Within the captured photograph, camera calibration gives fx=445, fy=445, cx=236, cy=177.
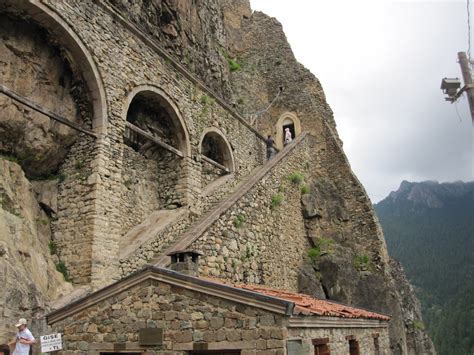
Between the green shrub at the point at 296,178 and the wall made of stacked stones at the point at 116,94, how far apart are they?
4005 mm

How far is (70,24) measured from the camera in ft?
33.6

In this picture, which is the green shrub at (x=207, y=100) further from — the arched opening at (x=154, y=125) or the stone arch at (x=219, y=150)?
the arched opening at (x=154, y=125)

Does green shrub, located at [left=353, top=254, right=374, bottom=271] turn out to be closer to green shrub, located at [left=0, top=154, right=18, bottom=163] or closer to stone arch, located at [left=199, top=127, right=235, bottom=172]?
stone arch, located at [left=199, top=127, right=235, bottom=172]

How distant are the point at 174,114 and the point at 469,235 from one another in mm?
84560

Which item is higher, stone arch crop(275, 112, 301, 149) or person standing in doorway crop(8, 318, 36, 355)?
stone arch crop(275, 112, 301, 149)

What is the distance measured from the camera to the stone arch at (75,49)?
31.5 ft

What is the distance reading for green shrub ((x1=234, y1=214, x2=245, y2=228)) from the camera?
11645 millimetres

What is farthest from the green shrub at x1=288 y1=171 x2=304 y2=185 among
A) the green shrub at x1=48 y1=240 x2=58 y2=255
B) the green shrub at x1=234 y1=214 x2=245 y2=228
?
the green shrub at x1=48 y1=240 x2=58 y2=255

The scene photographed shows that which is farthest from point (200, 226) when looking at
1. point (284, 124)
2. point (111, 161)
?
point (284, 124)

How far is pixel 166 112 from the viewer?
13812 mm

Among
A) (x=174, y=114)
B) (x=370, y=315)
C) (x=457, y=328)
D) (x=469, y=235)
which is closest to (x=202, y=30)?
(x=174, y=114)

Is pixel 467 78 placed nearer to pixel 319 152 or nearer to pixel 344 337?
pixel 344 337

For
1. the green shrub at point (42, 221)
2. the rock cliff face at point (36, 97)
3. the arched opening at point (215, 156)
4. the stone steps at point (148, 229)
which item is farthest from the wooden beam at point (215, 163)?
the green shrub at point (42, 221)

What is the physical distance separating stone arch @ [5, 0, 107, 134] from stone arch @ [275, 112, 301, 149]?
14.6 meters
